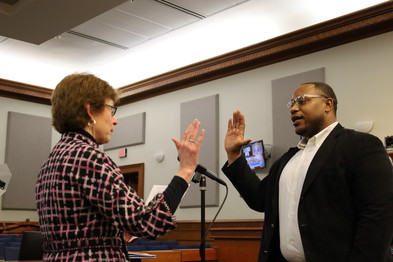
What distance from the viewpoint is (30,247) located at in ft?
12.8

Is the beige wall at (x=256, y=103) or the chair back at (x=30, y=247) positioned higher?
the beige wall at (x=256, y=103)

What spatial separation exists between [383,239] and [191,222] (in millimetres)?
6647

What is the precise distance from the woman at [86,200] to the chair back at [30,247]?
7.41 ft

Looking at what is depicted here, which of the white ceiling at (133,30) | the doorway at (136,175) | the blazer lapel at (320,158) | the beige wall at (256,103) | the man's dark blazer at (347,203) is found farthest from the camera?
the doorway at (136,175)

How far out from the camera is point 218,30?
826 cm

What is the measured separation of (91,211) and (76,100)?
404mm

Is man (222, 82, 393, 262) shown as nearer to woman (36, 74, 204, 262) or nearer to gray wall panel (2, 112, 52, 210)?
woman (36, 74, 204, 262)

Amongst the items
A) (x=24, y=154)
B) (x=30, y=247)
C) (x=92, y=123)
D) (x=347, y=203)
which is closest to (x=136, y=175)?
(x=24, y=154)

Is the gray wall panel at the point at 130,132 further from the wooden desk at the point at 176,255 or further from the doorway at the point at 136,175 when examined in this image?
the wooden desk at the point at 176,255

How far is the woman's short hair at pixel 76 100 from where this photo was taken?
1825mm

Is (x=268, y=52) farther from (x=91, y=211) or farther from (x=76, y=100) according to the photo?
(x=91, y=211)

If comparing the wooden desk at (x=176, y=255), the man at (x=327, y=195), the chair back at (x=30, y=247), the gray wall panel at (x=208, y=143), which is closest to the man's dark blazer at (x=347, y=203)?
the man at (x=327, y=195)

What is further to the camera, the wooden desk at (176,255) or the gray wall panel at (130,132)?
the gray wall panel at (130,132)

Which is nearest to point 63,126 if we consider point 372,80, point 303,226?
point 303,226
